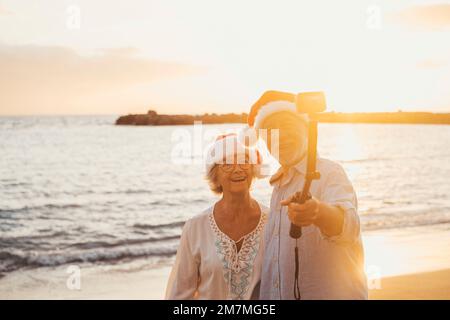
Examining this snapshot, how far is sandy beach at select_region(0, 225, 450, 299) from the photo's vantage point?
856 centimetres

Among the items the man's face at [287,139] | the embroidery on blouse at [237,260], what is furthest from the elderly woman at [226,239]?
the man's face at [287,139]

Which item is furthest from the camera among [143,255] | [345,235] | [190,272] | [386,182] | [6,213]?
[386,182]

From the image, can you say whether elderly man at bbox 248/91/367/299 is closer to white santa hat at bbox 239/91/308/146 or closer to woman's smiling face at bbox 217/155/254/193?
white santa hat at bbox 239/91/308/146

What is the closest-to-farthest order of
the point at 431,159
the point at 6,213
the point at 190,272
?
the point at 190,272, the point at 6,213, the point at 431,159

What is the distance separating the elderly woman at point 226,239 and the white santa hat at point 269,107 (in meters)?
0.31

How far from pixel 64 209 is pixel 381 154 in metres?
27.7

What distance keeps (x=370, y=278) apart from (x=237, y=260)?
610 cm

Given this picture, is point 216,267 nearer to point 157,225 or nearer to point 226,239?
point 226,239

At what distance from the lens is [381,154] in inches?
1654

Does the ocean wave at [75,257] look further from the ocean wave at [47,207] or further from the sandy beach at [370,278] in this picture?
the ocean wave at [47,207]

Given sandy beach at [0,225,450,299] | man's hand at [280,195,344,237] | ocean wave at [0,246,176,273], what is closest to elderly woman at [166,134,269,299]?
man's hand at [280,195,344,237]
